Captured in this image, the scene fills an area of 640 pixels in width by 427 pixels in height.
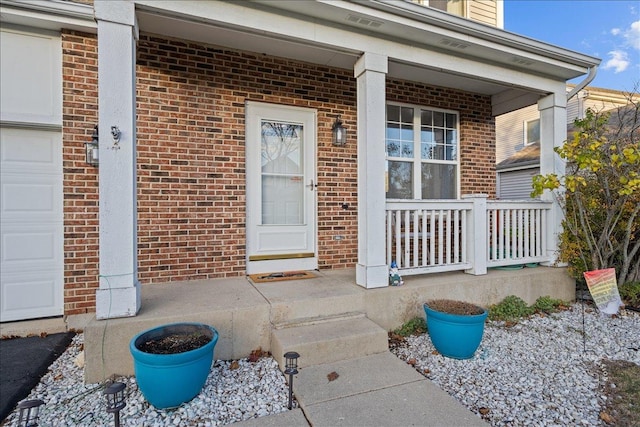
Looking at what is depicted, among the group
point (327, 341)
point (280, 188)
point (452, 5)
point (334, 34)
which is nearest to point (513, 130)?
point (452, 5)

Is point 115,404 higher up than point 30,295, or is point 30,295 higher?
point 30,295

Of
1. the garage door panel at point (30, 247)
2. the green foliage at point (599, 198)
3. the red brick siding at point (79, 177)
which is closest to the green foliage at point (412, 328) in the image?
the green foliage at point (599, 198)

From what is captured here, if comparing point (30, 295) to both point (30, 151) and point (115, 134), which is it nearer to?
point (30, 151)

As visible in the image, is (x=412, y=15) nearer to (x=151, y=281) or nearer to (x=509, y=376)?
(x=509, y=376)

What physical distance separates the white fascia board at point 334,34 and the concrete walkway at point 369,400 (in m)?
2.92

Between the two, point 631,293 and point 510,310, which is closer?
point 510,310

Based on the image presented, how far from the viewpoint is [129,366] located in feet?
8.45

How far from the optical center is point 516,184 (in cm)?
1059

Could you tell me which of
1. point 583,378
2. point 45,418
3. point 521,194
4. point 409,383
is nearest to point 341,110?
point 409,383

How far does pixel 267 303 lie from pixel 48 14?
11.2 ft

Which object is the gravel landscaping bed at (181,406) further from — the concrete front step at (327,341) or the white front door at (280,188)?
the white front door at (280,188)

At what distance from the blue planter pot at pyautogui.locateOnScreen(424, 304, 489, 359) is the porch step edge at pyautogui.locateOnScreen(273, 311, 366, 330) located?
701 millimetres

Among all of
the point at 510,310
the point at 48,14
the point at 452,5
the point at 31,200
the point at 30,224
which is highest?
the point at 452,5

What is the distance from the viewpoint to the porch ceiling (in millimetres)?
3000
